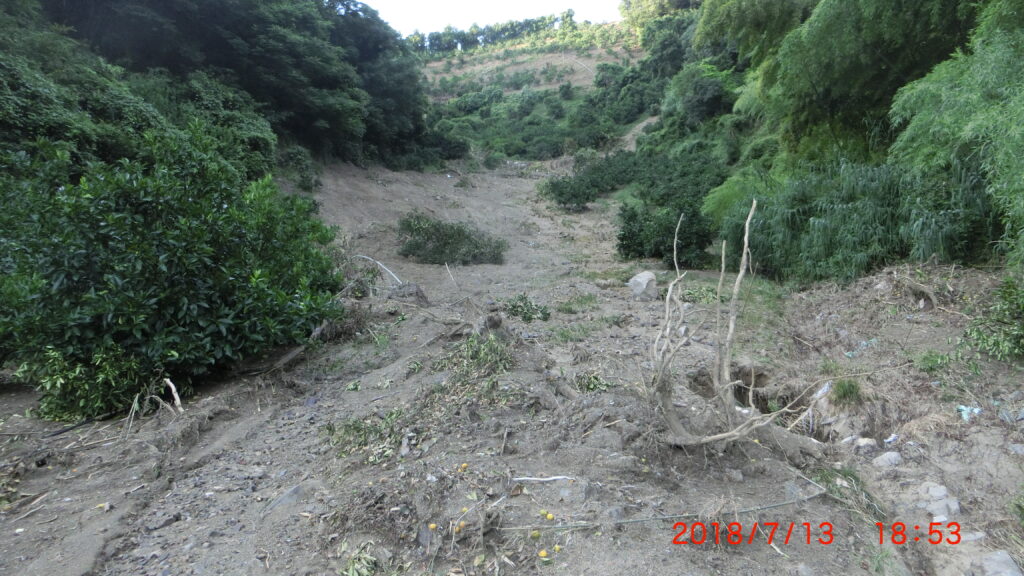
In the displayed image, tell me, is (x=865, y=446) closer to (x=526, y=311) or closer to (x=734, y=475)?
(x=734, y=475)

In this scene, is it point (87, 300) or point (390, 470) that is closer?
point (390, 470)

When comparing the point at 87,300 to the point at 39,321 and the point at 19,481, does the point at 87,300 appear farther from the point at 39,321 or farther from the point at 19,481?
the point at 19,481

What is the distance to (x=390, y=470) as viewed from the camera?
3.23 metres

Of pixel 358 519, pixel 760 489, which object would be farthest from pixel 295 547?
pixel 760 489

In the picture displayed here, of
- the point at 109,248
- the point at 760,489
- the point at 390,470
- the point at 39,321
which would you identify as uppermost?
the point at 109,248

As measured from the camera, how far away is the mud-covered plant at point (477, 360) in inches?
167

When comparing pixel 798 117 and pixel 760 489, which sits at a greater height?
pixel 798 117

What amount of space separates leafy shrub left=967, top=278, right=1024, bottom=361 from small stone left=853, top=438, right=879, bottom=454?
137 cm

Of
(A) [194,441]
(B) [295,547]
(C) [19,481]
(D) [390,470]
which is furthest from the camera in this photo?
(A) [194,441]

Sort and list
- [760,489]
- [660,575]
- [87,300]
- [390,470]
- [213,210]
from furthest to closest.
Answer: [213,210] < [87,300] < [390,470] < [760,489] < [660,575]

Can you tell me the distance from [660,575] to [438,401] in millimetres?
1933

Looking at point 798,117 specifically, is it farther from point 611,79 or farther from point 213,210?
A: point 611,79
